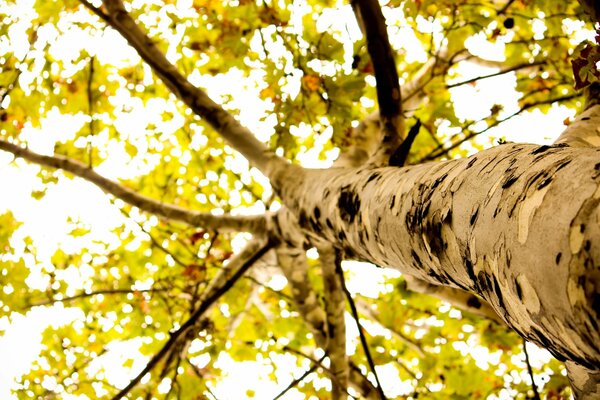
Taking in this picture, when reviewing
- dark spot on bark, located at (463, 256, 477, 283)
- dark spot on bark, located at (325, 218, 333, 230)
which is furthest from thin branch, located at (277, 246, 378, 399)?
dark spot on bark, located at (463, 256, 477, 283)

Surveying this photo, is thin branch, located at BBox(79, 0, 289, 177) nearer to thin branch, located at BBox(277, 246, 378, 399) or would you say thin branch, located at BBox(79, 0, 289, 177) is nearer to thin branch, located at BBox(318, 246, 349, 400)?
thin branch, located at BBox(318, 246, 349, 400)

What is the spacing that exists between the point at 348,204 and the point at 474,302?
1.35 m

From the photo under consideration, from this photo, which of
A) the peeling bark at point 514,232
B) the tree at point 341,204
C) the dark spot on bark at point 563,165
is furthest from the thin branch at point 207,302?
the dark spot on bark at point 563,165

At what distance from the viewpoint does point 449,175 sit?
0.89m

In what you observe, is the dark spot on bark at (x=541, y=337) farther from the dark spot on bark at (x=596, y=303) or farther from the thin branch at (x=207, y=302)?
the thin branch at (x=207, y=302)

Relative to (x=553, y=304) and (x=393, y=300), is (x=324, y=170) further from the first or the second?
(x=393, y=300)

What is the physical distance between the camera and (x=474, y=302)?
7.64 feet

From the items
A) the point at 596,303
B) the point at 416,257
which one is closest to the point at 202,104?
the point at 416,257

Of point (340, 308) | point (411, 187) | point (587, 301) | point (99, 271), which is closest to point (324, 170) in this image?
point (411, 187)

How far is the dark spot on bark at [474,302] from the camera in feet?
7.59

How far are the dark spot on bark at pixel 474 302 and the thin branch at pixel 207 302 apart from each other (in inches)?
41.2

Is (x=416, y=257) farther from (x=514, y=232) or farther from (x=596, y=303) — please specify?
(x=596, y=303)

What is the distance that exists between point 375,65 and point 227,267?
179 cm

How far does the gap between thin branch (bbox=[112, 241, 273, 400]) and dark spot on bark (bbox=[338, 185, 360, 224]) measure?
41.6 inches
